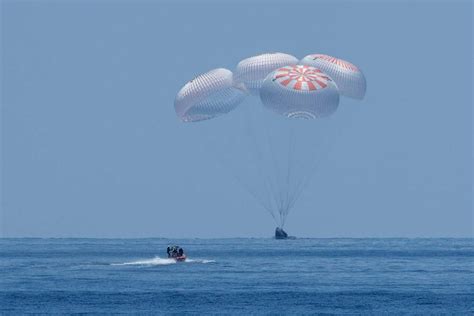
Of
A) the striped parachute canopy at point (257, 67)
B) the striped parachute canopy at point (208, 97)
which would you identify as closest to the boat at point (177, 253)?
the striped parachute canopy at point (208, 97)

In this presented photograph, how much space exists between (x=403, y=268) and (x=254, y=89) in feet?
42.7

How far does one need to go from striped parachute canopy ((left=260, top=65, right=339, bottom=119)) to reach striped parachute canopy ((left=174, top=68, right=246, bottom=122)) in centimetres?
316

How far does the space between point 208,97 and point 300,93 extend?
6109 millimetres

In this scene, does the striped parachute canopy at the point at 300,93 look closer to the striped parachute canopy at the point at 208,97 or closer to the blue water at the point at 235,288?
the striped parachute canopy at the point at 208,97

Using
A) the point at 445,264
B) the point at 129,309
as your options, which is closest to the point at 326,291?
the point at 129,309

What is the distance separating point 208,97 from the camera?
2482 inches

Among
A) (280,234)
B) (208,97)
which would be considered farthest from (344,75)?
(280,234)

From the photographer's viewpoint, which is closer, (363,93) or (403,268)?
(363,93)

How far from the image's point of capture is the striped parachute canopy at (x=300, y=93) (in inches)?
2313

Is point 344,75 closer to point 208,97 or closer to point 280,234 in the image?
point 208,97

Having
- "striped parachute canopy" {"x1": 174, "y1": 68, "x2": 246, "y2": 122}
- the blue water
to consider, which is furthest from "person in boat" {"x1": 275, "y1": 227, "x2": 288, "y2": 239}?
"striped parachute canopy" {"x1": 174, "y1": 68, "x2": 246, "y2": 122}

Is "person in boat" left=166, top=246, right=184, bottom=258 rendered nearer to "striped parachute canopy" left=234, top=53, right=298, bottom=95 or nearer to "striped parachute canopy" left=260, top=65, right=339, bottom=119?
"striped parachute canopy" left=234, top=53, right=298, bottom=95

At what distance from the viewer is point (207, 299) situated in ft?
159

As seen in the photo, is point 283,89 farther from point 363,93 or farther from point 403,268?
point 403,268
